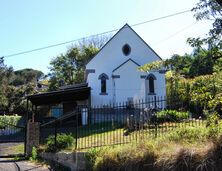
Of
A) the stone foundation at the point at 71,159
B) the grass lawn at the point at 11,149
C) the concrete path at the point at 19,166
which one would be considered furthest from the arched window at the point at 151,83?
the stone foundation at the point at 71,159

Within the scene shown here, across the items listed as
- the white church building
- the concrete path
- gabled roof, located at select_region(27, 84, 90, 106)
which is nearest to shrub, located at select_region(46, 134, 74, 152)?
the concrete path

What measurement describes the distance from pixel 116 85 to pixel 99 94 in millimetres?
1730

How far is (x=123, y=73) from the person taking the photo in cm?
3762

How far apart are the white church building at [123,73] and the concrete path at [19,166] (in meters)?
20.9

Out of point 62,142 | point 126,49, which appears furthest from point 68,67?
point 62,142

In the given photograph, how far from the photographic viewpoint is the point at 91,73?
124ft

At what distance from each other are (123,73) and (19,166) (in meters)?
23.2

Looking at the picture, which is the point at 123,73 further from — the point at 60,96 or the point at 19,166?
the point at 19,166

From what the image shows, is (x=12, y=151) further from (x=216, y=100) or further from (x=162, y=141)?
(x=216, y=100)

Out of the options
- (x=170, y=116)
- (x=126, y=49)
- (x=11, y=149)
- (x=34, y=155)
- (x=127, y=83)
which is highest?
(x=126, y=49)

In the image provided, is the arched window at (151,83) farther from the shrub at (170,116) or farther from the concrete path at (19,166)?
the concrete path at (19,166)

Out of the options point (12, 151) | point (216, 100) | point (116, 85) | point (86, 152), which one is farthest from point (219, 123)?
point (116, 85)

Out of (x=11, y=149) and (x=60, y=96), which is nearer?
(x=11, y=149)

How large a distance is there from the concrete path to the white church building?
20.9 m
